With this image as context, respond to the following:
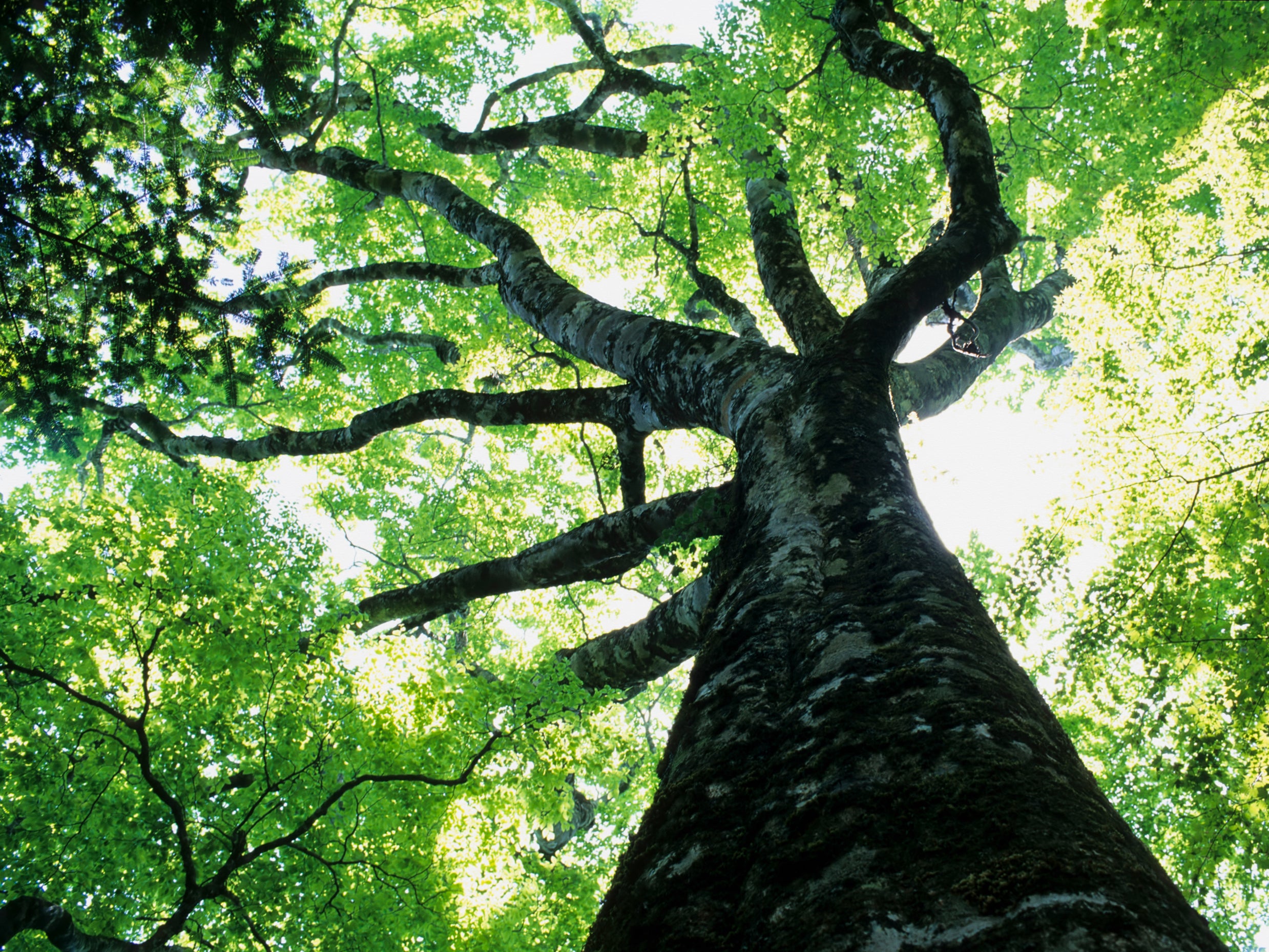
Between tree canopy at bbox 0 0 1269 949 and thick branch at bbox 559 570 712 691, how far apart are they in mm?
46

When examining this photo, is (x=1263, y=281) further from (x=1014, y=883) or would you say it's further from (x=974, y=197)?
(x=1014, y=883)

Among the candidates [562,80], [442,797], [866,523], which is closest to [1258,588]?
[866,523]

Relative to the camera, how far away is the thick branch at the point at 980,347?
6.16m

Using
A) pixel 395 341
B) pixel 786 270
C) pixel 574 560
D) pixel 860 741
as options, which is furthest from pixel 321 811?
pixel 395 341

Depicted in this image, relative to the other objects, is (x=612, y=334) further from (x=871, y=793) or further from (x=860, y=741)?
(x=871, y=793)

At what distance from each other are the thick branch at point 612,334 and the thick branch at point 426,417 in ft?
1.28

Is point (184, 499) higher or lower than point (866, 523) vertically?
higher

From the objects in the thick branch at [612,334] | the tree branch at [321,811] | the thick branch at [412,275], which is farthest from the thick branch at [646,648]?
the thick branch at [412,275]

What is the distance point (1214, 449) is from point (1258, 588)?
125 centimetres

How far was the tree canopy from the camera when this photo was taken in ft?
13.9

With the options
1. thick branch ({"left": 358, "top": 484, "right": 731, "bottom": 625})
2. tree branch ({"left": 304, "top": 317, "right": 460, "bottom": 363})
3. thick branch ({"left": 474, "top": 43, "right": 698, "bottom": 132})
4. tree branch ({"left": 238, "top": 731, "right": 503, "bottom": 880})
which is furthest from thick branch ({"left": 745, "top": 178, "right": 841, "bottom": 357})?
thick branch ({"left": 474, "top": 43, "right": 698, "bottom": 132})

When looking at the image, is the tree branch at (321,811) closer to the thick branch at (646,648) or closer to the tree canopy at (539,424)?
the tree canopy at (539,424)

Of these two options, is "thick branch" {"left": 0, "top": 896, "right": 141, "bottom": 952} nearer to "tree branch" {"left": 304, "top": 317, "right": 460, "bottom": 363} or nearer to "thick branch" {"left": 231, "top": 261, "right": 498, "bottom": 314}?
"thick branch" {"left": 231, "top": 261, "right": 498, "bottom": 314}

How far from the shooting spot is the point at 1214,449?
587cm
